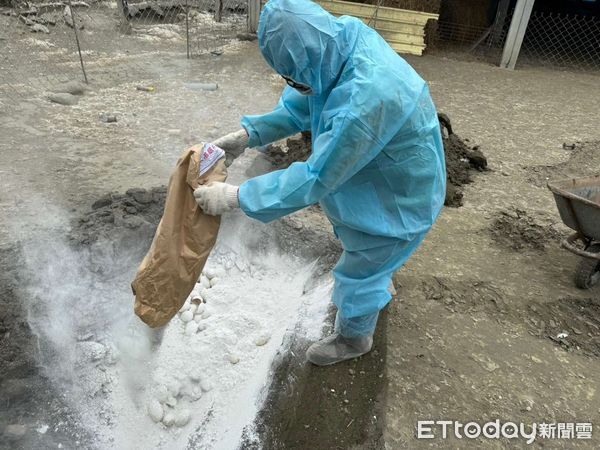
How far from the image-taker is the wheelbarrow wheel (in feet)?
11.2

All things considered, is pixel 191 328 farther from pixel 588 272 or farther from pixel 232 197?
pixel 588 272

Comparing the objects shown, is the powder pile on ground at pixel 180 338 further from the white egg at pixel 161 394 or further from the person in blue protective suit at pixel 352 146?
the person in blue protective suit at pixel 352 146

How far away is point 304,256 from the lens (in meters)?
3.43

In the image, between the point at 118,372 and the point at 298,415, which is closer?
the point at 298,415

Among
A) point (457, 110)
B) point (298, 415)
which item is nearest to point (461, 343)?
point (298, 415)

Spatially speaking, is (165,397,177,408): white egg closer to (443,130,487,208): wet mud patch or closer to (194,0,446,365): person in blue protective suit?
(194,0,446,365): person in blue protective suit

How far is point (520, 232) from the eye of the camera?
4086 mm

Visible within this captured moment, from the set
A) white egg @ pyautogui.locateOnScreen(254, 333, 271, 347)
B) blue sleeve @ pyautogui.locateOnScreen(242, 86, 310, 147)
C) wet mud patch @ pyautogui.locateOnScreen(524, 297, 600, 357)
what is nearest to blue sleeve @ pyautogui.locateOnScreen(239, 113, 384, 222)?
blue sleeve @ pyautogui.locateOnScreen(242, 86, 310, 147)

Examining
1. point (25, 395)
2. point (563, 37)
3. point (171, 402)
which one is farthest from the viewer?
point (563, 37)

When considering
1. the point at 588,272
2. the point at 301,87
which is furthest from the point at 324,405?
the point at 588,272

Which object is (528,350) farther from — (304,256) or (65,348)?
(65,348)

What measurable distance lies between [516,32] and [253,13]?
15.6 feet

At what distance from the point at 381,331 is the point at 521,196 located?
2659 millimetres

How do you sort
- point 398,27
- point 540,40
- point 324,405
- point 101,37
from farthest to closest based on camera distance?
point 540,40, point 398,27, point 101,37, point 324,405
